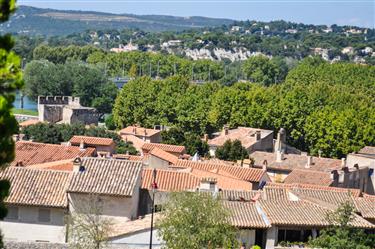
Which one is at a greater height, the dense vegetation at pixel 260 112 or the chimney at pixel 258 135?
the chimney at pixel 258 135

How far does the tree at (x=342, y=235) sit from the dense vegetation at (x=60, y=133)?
32503 millimetres

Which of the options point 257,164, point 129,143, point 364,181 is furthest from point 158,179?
point 129,143

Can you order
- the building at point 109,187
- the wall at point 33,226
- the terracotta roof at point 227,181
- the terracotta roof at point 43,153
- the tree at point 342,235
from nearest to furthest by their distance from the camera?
1. the tree at point 342,235
2. the wall at point 33,226
3. the building at point 109,187
4. the terracotta roof at point 227,181
5. the terracotta roof at point 43,153

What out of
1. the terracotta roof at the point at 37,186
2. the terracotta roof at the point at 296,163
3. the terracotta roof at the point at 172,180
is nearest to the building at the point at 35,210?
the terracotta roof at the point at 37,186

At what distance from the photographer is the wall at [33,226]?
3197cm

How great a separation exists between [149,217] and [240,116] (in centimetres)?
5598

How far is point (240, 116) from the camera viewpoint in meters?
88.0

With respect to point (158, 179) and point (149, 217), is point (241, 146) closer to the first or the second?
point (158, 179)

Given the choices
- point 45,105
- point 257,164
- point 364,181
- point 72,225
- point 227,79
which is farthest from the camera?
point 227,79

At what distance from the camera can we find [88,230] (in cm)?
2778

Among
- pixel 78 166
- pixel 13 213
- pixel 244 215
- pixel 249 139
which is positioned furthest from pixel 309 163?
pixel 13 213

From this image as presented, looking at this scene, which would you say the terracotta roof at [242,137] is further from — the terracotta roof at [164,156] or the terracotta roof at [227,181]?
the terracotta roof at [227,181]

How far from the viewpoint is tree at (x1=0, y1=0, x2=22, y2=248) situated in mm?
13789

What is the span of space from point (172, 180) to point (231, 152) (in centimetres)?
2799
